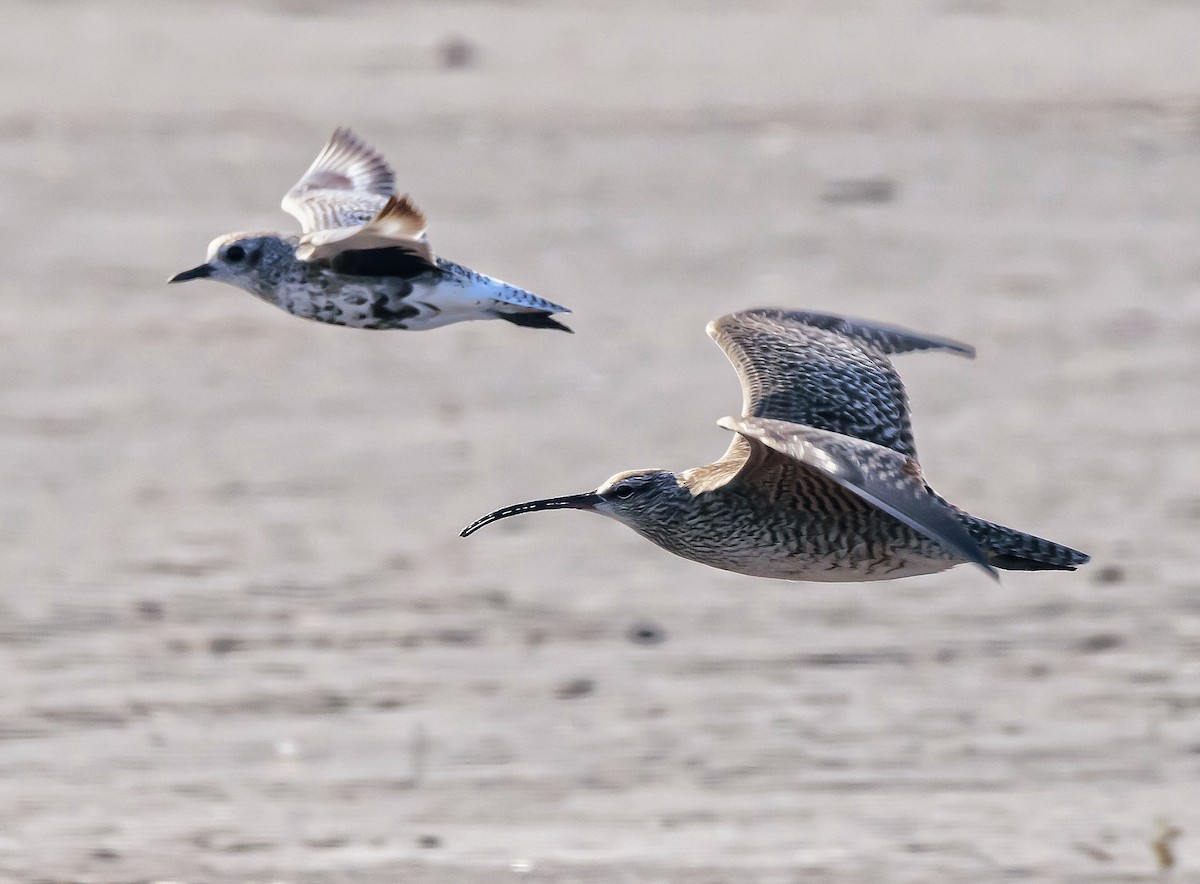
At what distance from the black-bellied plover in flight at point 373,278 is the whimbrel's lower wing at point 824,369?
3.05 feet

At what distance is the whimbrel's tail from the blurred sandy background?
3.50 m

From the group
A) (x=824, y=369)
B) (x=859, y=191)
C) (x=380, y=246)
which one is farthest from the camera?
(x=859, y=191)

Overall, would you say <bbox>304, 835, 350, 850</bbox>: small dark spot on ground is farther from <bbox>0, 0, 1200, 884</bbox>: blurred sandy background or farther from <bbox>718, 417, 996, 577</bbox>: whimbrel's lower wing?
<bbox>718, 417, 996, 577</bbox>: whimbrel's lower wing

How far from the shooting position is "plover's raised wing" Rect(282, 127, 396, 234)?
35.7 feet

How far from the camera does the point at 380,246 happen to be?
9.55 metres

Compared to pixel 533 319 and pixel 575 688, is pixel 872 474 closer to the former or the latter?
pixel 533 319

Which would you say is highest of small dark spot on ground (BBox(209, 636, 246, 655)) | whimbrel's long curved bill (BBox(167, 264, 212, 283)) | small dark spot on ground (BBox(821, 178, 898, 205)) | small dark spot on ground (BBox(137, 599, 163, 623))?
small dark spot on ground (BBox(821, 178, 898, 205))

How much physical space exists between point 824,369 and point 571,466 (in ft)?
25.2

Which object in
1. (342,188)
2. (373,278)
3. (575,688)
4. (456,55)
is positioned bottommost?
(575,688)

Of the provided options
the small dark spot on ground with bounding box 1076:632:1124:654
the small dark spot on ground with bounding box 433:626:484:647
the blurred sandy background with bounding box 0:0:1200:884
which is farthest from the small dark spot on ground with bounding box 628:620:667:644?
the small dark spot on ground with bounding box 1076:632:1124:654

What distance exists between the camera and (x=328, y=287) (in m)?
9.75

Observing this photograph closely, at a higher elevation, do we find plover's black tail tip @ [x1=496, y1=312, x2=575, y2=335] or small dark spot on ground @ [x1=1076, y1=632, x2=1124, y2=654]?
plover's black tail tip @ [x1=496, y1=312, x2=575, y2=335]

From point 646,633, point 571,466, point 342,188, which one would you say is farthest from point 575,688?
point 342,188

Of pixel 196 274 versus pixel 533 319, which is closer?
pixel 533 319
